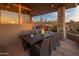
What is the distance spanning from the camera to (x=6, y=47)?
281cm

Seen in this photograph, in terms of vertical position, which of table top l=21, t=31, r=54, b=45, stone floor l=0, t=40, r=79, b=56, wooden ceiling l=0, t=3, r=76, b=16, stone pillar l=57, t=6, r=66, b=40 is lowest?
stone floor l=0, t=40, r=79, b=56

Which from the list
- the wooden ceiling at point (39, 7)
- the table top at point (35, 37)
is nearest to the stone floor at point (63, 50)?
the table top at point (35, 37)

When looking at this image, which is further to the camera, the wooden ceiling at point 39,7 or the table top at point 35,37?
the table top at point 35,37

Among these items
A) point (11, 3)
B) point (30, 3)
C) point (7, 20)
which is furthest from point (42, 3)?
point (7, 20)

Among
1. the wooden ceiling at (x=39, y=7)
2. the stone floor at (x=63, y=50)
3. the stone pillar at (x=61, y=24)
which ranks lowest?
the stone floor at (x=63, y=50)

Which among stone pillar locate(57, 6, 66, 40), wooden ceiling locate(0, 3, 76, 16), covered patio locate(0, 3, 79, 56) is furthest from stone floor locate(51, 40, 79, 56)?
wooden ceiling locate(0, 3, 76, 16)

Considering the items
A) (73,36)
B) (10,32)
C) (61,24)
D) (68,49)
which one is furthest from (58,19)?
(10,32)

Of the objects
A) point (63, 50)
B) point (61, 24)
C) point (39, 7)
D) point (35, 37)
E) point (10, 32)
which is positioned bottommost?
point (63, 50)

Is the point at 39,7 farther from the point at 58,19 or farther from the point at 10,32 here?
the point at 10,32

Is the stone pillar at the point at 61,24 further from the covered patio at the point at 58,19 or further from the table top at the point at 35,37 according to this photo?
the table top at the point at 35,37

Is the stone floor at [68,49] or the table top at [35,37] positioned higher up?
the table top at [35,37]

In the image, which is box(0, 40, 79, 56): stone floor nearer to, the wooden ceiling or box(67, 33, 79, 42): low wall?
box(67, 33, 79, 42): low wall

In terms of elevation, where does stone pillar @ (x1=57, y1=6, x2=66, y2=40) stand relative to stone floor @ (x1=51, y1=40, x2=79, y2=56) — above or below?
above

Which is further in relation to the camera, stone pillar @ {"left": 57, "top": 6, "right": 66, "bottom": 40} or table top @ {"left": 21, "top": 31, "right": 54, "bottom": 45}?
table top @ {"left": 21, "top": 31, "right": 54, "bottom": 45}
